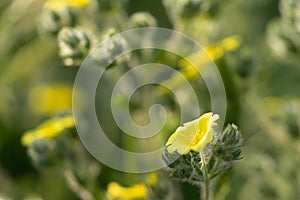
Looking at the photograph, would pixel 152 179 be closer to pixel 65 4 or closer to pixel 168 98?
pixel 168 98

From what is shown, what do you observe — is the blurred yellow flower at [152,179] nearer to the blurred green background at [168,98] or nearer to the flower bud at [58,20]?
the blurred green background at [168,98]

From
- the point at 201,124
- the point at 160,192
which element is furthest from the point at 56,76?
the point at 201,124

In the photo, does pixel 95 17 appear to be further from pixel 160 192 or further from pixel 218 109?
pixel 160 192

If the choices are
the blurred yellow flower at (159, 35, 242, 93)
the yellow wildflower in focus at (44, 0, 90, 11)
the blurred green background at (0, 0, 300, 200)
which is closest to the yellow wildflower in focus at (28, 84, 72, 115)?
the blurred green background at (0, 0, 300, 200)

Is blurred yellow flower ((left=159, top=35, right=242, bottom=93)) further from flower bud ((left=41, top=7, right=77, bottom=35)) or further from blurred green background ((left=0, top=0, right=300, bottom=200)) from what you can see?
flower bud ((left=41, top=7, right=77, bottom=35))

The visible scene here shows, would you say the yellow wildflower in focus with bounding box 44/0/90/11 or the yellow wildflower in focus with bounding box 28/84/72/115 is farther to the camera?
the yellow wildflower in focus with bounding box 28/84/72/115

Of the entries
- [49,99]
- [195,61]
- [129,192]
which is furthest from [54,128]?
[49,99]

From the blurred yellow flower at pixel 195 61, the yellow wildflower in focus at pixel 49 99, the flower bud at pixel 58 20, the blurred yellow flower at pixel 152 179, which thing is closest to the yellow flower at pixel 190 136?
the blurred yellow flower at pixel 152 179
